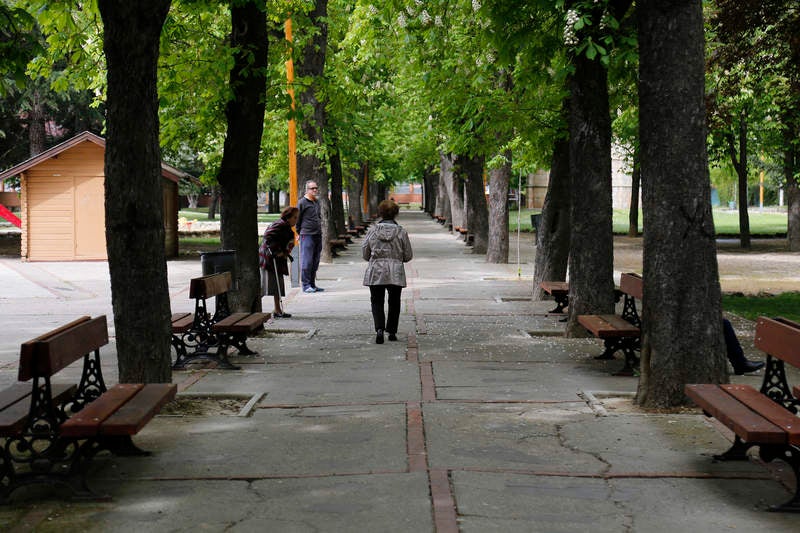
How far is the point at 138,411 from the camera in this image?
675 cm

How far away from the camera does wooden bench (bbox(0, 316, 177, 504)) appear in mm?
6203

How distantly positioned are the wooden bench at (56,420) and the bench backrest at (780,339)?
386 cm

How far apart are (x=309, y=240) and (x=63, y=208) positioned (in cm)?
1477

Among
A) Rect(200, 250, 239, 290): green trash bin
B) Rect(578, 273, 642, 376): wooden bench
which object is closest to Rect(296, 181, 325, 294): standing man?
Rect(200, 250, 239, 290): green trash bin

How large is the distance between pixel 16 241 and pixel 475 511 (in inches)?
1748

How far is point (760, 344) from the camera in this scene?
7.57 meters

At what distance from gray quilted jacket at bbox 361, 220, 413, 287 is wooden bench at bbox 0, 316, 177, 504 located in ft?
20.4

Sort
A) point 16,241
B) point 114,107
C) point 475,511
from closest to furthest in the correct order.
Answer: point 475,511 < point 114,107 < point 16,241

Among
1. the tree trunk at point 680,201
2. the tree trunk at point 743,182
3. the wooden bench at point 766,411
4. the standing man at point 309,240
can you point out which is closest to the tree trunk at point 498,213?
the standing man at point 309,240

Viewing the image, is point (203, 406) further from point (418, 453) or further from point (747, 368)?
point (747, 368)

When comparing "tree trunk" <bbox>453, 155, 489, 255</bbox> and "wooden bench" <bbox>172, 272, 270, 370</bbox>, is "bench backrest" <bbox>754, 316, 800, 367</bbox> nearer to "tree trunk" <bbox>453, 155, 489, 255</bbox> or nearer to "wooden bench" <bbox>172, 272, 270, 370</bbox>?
"wooden bench" <bbox>172, 272, 270, 370</bbox>

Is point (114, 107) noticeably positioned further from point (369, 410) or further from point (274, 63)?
point (274, 63)

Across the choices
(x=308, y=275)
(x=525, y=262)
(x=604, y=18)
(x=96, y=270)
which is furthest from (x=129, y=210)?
(x=525, y=262)

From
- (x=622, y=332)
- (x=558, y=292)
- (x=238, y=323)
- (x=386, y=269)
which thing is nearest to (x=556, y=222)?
(x=558, y=292)
